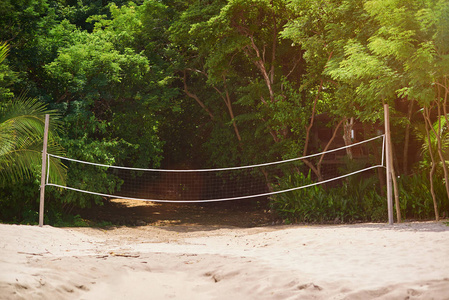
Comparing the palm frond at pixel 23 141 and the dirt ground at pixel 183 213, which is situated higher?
the palm frond at pixel 23 141

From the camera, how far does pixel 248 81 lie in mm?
17469

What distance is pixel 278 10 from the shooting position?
15.1m

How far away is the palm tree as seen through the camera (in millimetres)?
11031

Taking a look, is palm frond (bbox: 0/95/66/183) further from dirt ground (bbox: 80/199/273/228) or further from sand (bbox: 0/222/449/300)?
dirt ground (bbox: 80/199/273/228)

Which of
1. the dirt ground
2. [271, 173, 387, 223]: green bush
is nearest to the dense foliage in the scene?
[271, 173, 387, 223]: green bush

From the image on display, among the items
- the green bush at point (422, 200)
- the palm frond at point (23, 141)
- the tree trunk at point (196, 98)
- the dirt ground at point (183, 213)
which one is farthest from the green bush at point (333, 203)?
the palm frond at point (23, 141)

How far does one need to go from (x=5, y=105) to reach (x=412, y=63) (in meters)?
9.21

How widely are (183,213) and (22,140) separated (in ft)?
24.4

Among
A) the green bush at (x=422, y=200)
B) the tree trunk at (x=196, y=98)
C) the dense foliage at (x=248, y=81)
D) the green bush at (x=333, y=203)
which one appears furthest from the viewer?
the tree trunk at (x=196, y=98)

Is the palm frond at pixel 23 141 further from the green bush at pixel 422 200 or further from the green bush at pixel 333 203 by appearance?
the green bush at pixel 422 200

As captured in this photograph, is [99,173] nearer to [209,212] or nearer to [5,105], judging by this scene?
[5,105]

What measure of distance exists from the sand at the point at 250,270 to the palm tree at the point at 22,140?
3406 mm

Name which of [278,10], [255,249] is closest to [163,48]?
[278,10]

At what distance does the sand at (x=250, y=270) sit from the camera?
4.61m
